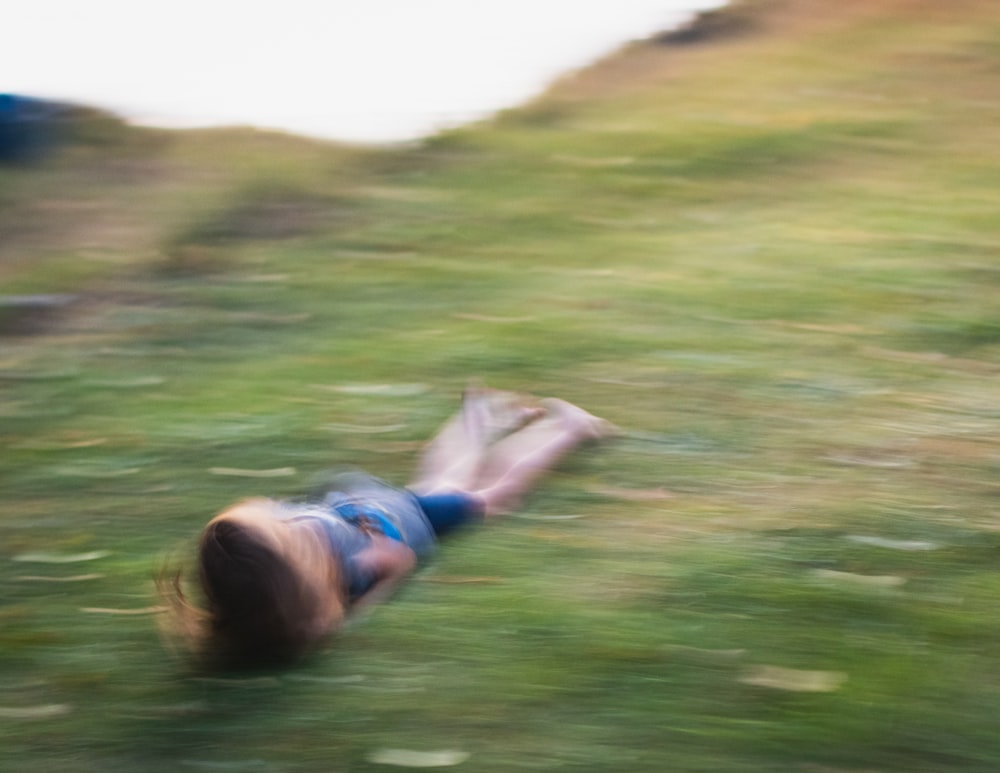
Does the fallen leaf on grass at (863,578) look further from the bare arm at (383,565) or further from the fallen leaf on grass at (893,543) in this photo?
the bare arm at (383,565)

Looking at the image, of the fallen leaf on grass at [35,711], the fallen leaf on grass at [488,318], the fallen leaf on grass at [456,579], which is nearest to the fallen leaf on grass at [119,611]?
the fallen leaf on grass at [35,711]

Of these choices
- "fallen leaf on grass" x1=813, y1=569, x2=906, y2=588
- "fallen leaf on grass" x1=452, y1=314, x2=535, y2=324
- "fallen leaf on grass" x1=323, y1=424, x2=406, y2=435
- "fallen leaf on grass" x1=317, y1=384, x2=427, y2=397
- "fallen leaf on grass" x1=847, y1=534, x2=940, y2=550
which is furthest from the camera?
"fallen leaf on grass" x1=452, y1=314, x2=535, y2=324

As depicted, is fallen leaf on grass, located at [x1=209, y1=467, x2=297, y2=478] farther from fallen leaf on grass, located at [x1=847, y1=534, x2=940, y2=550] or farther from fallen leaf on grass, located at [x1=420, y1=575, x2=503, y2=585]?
fallen leaf on grass, located at [x1=847, y1=534, x2=940, y2=550]

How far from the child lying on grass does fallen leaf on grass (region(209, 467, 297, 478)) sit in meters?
0.48

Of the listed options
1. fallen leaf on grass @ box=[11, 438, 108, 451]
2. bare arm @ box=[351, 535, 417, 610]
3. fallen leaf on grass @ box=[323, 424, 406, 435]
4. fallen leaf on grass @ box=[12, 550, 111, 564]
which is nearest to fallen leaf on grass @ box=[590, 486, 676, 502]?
bare arm @ box=[351, 535, 417, 610]

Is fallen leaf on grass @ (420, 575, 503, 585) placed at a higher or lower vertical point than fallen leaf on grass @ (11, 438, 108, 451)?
lower

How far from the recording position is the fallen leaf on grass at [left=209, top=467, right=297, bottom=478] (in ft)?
17.2

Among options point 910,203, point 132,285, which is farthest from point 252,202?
point 910,203

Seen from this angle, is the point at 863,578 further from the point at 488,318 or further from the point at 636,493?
the point at 488,318

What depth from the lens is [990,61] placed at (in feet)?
35.6

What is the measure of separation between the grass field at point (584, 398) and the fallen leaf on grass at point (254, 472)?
0.09 metres

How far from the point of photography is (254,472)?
17.4 feet

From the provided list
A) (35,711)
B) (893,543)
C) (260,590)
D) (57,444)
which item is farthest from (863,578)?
(57,444)

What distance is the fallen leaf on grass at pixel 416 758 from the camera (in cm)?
324
